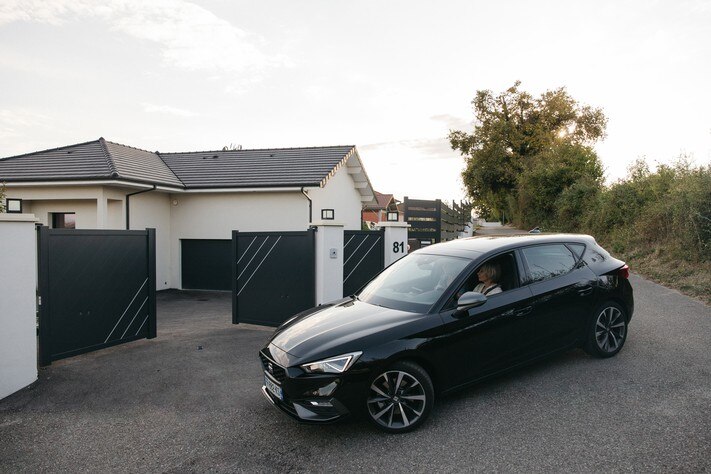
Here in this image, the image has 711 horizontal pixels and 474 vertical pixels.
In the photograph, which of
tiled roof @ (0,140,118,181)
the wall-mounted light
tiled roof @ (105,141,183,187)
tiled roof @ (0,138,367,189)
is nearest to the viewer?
the wall-mounted light

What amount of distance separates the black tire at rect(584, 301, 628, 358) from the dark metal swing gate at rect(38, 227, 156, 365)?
657 centimetres

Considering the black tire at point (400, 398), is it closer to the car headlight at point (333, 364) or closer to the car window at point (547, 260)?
the car headlight at point (333, 364)

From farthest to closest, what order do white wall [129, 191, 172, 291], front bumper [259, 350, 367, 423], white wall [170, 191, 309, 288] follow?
1. white wall [170, 191, 309, 288]
2. white wall [129, 191, 172, 291]
3. front bumper [259, 350, 367, 423]

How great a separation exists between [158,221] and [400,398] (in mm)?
13752

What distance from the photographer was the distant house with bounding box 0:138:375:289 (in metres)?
13.5

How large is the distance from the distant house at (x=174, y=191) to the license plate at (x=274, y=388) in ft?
29.7

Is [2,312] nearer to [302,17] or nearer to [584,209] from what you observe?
[302,17]

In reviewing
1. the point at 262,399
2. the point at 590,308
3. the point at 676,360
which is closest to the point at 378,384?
the point at 262,399

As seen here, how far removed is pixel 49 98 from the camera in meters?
12.0

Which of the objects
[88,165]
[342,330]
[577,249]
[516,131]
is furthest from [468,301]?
[516,131]

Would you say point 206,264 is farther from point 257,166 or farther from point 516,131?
point 516,131

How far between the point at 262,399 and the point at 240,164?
13.7 metres

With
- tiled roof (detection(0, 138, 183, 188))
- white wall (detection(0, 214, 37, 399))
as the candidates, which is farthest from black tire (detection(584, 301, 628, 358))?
tiled roof (detection(0, 138, 183, 188))

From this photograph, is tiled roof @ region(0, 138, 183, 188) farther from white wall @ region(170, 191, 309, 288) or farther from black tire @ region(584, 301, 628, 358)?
black tire @ region(584, 301, 628, 358)
